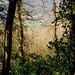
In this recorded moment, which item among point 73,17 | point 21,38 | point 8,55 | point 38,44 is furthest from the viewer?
point 38,44

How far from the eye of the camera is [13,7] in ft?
16.4

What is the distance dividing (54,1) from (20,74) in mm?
6534

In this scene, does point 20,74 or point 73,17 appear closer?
point 73,17

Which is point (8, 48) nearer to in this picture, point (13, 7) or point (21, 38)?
point (13, 7)

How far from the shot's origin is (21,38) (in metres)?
9.77

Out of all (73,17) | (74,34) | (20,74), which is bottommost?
(20,74)

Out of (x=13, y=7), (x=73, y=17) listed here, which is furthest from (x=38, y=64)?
(x=73, y=17)

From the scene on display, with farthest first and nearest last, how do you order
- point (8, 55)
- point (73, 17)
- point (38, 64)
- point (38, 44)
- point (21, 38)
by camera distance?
point (38, 44) < point (21, 38) < point (38, 64) < point (8, 55) < point (73, 17)

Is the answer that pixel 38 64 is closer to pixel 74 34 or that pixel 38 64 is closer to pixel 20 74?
pixel 20 74

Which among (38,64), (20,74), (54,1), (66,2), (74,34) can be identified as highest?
(54,1)

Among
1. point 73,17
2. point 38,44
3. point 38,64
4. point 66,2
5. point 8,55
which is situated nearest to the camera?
point 73,17

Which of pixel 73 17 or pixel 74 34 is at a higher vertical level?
pixel 73 17

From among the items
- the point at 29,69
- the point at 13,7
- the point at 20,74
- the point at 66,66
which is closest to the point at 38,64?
the point at 29,69

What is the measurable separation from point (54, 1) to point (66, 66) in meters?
7.40
